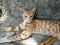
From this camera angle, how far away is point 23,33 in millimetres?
1401

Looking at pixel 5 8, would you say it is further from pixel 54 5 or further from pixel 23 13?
pixel 54 5

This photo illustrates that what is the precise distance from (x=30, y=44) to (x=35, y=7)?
1.24ft

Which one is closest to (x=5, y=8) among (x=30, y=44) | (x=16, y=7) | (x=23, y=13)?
(x=16, y=7)

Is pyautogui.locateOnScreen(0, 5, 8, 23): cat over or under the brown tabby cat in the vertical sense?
over

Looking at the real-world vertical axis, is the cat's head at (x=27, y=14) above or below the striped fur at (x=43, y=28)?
above

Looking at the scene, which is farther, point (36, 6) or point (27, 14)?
point (36, 6)

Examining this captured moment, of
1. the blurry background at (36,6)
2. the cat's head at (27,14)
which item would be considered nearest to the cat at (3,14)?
the blurry background at (36,6)

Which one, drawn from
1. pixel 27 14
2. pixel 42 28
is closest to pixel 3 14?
pixel 27 14

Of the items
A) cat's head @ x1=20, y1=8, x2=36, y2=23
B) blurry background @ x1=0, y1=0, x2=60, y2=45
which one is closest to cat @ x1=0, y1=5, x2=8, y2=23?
blurry background @ x1=0, y1=0, x2=60, y2=45

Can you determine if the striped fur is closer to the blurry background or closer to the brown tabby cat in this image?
the brown tabby cat

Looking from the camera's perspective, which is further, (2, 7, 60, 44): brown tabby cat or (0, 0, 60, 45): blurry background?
(0, 0, 60, 45): blurry background

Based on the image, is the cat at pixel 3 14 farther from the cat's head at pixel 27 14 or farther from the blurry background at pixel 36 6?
the cat's head at pixel 27 14

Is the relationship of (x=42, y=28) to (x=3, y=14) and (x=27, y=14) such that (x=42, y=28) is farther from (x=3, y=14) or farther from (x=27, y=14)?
(x=3, y=14)

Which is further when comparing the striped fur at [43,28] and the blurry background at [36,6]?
the blurry background at [36,6]
